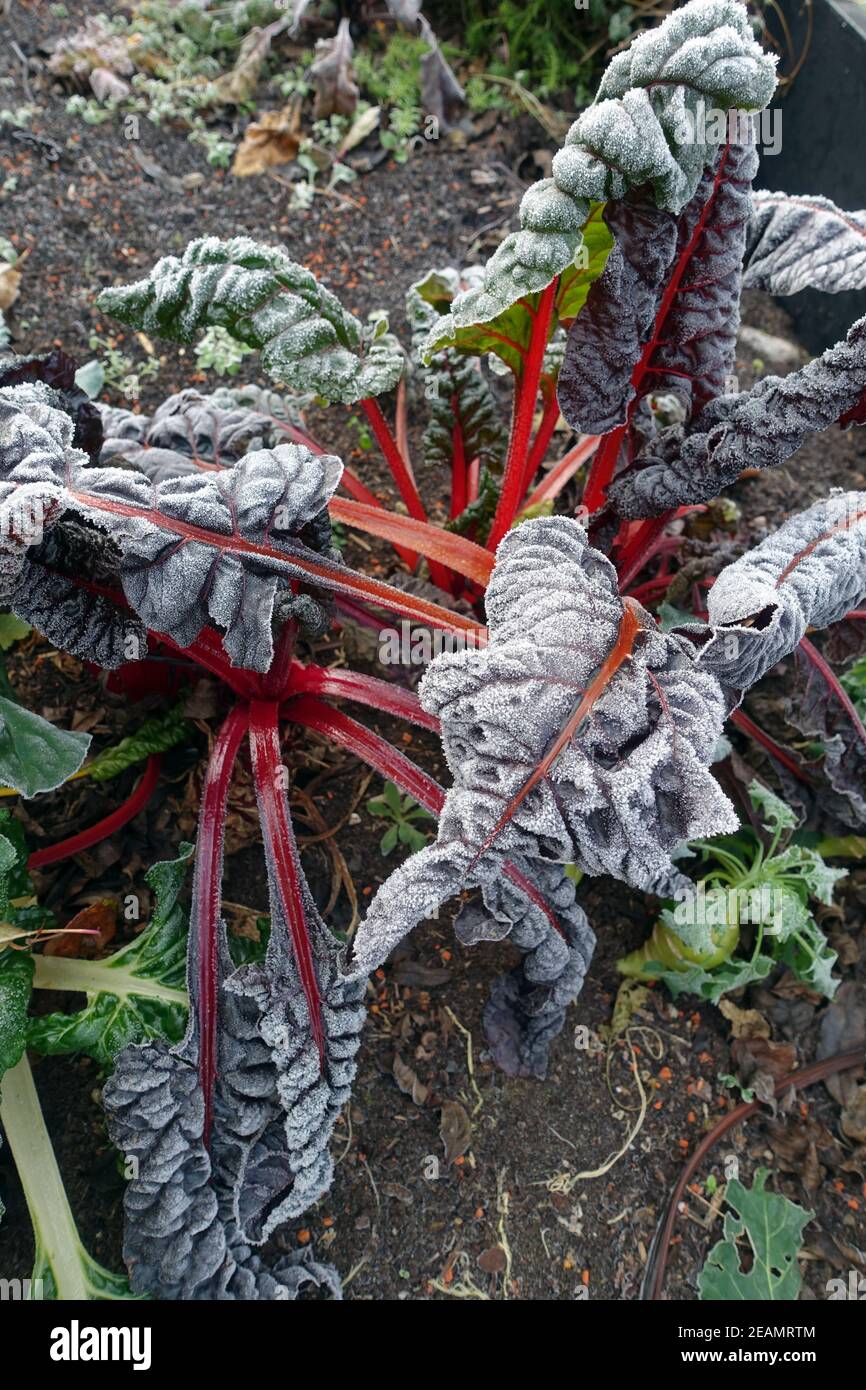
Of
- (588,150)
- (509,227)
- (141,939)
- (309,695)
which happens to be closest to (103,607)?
(309,695)

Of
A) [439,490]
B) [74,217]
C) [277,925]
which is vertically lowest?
[277,925]

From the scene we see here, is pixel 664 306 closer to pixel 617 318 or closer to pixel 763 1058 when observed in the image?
pixel 617 318

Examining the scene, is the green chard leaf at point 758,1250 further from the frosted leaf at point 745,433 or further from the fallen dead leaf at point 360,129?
the fallen dead leaf at point 360,129

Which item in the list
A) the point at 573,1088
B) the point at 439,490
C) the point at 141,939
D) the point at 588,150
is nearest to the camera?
the point at 588,150

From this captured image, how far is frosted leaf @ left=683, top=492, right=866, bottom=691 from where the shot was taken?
1.36m

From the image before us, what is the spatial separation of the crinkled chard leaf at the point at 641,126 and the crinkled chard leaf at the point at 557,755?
0.43 meters

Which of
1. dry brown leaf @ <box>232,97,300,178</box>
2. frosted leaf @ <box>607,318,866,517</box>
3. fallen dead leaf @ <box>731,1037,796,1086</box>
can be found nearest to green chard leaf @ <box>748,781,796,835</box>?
fallen dead leaf @ <box>731,1037,796,1086</box>

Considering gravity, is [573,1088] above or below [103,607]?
below

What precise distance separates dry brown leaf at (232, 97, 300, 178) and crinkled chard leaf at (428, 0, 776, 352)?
175cm

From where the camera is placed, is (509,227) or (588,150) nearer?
(588,150)

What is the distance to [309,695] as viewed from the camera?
6.30ft

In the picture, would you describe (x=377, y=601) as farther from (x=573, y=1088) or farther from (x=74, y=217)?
(x=74, y=217)

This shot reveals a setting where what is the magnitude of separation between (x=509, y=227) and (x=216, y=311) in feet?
4.70

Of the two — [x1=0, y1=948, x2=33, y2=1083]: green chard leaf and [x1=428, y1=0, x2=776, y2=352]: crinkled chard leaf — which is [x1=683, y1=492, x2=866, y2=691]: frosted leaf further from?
[x1=0, y1=948, x2=33, y2=1083]: green chard leaf
